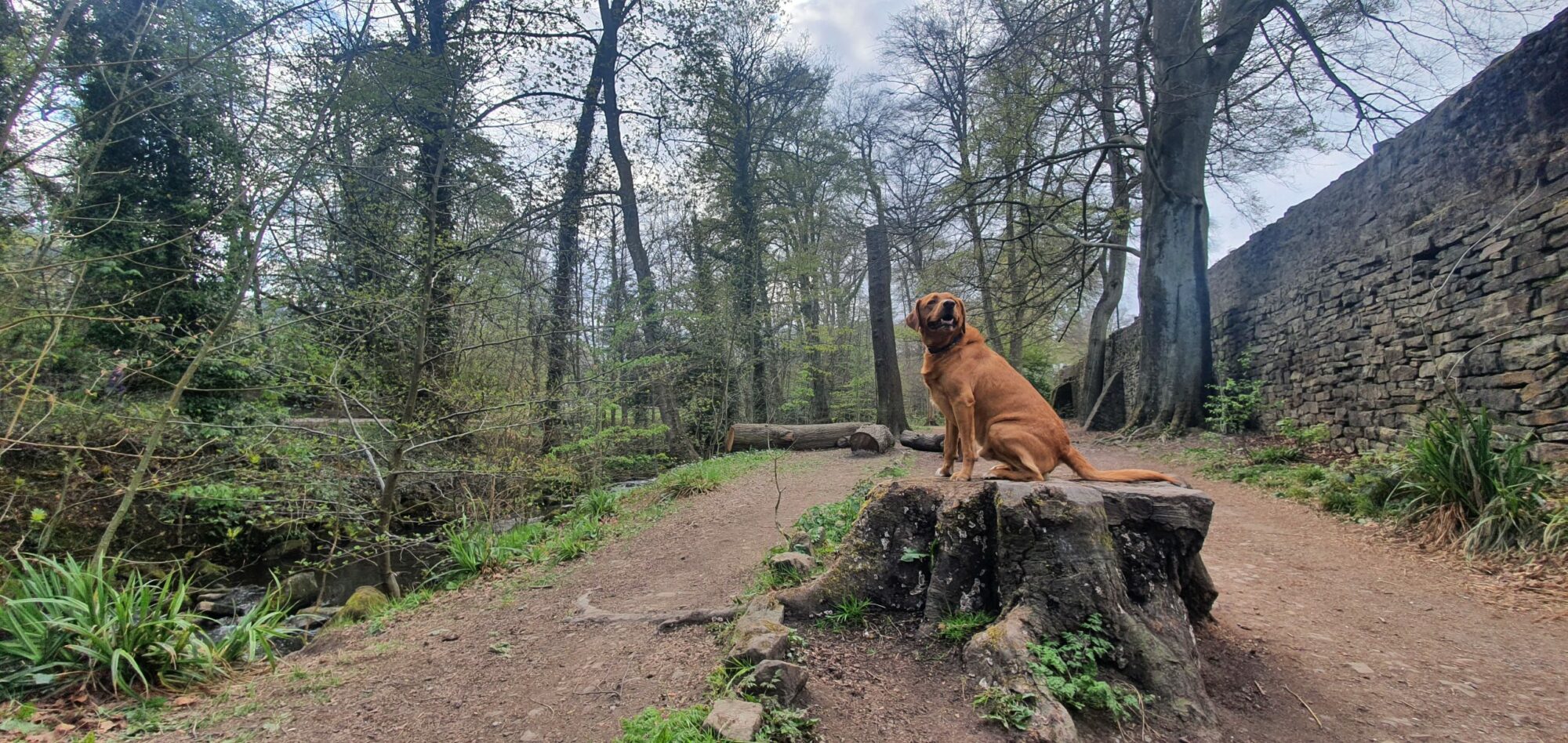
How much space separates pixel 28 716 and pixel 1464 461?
850cm

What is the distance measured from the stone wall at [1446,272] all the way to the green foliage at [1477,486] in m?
0.41

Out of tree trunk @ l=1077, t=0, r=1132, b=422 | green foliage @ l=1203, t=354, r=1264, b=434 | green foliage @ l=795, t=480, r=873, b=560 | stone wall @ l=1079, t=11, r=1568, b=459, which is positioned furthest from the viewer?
tree trunk @ l=1077, t=0, r=1132, b=422

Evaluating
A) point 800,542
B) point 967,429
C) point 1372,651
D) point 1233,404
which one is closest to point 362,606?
point 800,542

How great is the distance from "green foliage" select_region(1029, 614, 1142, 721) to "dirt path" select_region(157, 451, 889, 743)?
55.1 inches

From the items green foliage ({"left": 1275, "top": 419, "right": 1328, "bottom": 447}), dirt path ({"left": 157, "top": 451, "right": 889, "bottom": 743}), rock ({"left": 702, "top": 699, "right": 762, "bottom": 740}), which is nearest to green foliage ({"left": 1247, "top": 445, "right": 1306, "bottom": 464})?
green foliage ({"left": 1275, "top": 419, "right": 1328, "bottom": 447})

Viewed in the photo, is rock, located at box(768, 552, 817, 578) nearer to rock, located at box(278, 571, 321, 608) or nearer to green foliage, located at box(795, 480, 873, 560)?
green foliage, located at box(795, 480, 873, 560)

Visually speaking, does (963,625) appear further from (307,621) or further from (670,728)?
(307,621)

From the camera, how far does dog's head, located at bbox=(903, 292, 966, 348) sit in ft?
10.6

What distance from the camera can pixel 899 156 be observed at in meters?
14.2

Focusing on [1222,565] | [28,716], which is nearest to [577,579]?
[28,716]

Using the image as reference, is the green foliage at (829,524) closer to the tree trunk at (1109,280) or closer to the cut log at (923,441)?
the cut log at (923,441)

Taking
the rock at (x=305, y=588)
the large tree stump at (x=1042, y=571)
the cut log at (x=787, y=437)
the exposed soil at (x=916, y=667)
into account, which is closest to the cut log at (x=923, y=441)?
the cut log at (x=787, y=437)

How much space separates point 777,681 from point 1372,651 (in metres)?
3.11

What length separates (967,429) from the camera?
309 centimetres
